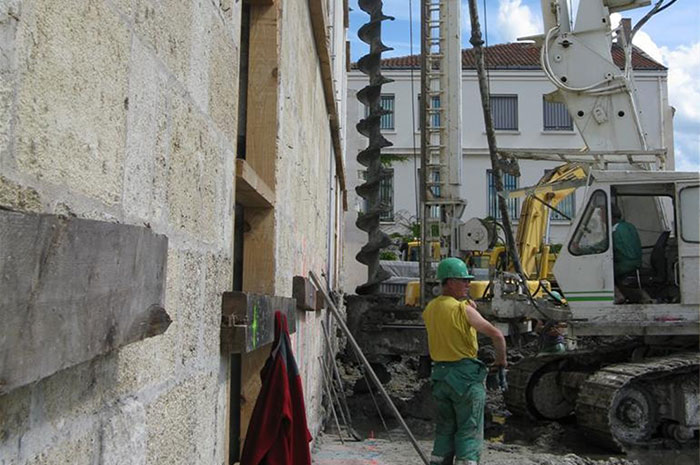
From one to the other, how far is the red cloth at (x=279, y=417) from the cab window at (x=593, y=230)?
6657 millimetres

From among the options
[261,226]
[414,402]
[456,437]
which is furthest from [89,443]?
[414,402]

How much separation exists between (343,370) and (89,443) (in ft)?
38.7

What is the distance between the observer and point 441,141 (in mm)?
11602

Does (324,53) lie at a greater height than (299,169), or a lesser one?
greater

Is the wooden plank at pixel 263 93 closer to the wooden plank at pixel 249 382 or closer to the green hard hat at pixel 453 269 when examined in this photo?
the wooden plank at pixel 249 382

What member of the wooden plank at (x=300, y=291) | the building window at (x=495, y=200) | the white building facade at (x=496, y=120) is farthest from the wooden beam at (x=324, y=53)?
the white building facade at (x=496, y=120)

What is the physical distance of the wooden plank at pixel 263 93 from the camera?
11.5 feet

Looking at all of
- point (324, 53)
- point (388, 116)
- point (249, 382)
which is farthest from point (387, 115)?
point (249, 382)

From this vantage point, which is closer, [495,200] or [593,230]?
[593,230]

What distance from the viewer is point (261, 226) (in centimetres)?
349

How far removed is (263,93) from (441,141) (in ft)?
27.2

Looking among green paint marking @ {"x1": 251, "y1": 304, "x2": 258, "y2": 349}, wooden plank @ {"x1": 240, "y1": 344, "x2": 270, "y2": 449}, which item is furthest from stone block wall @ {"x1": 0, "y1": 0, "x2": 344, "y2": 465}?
wooden plank @ {"x1": 240, "y1": 344, "x2": 270, "y2": 449}

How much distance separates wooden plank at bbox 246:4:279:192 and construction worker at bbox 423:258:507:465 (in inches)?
120

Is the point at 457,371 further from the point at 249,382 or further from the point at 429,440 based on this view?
the point at 249,382
